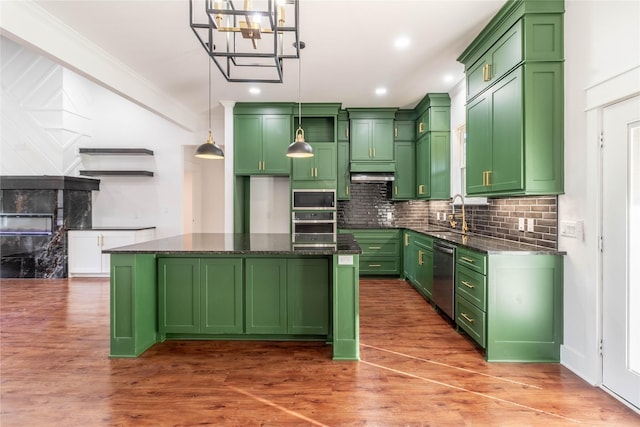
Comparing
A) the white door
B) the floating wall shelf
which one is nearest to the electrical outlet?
the white door

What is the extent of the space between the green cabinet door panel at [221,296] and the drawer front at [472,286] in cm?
210

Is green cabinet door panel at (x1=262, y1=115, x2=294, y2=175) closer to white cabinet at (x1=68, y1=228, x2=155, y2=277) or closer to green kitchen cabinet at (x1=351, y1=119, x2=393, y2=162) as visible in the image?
green kitchen cabinet at (x1=351, y1=119, x2=393, y2=162)

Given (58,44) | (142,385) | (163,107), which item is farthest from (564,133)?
(163,107)

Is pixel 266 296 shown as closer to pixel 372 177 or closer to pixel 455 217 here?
pixel 455 217

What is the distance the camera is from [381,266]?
219 inches

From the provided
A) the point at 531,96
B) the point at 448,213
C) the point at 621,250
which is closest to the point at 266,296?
the point at 621,250

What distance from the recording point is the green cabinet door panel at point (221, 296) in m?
2.97

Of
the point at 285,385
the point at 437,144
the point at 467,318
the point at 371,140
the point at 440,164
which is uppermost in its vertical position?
the point at 371,140

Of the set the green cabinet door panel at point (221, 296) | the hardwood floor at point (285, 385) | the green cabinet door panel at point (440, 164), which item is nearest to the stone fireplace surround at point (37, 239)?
the hardwood floor at point (285, 385)

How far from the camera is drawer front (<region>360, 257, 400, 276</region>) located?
18.2ft

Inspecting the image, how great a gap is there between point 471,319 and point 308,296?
1510mm

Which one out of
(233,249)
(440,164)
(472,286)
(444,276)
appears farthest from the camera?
(440,164)

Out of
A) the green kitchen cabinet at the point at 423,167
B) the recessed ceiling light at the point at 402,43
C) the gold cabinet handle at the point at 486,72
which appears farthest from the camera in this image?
the green kitchen cabinet at the point at 423,167

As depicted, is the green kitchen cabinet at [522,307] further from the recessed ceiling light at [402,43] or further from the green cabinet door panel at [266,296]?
the recessed ceiling light at [402,43]
